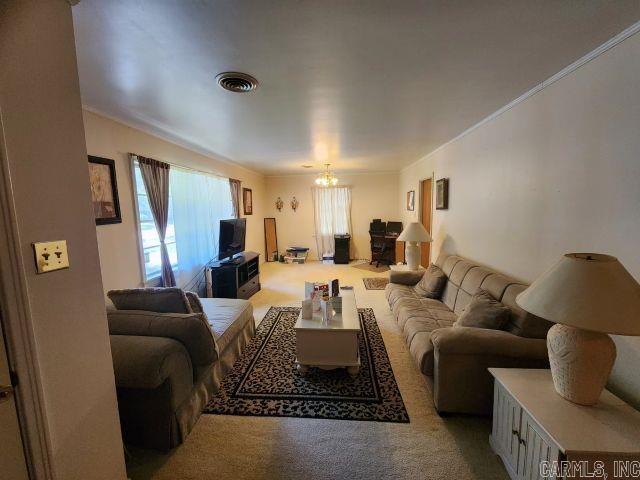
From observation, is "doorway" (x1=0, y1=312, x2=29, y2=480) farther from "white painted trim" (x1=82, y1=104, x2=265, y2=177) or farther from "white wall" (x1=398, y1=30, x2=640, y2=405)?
"white wall" (x1=398, y1=30, x2=640, y2=405)

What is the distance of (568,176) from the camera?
1828mm

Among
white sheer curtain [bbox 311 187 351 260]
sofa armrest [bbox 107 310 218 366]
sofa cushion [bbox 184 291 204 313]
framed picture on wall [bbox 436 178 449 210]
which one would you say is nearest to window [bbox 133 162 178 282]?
sofa cushion [bbox 184 291 204 313]

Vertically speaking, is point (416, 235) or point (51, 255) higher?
point (51, 255)

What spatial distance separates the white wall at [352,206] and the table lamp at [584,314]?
583cm

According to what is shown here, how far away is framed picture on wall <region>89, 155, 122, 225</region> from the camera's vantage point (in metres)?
2.39

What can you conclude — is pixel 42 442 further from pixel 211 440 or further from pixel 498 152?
pixel 498 152

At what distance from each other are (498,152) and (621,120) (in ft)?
3.96

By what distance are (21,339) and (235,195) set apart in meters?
4.62

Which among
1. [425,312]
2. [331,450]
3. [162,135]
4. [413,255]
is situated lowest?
[331,450]

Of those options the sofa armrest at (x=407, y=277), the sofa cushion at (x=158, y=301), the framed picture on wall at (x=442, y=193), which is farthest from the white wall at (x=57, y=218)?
the framed picture on wall at (x=442, y=193)

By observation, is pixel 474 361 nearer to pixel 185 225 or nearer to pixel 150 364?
pixel 150 364

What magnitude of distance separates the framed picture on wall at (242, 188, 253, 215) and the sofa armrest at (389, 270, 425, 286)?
349 centimetres

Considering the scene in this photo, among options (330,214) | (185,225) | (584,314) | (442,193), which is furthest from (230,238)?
(584,314)

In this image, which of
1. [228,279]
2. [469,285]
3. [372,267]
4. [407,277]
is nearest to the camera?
[469,285]
